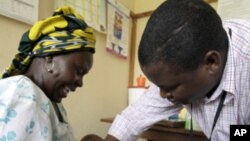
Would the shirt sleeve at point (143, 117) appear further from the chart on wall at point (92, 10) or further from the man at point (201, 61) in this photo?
the chart on wall at point (92, 10)

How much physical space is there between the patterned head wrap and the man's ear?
310 mm

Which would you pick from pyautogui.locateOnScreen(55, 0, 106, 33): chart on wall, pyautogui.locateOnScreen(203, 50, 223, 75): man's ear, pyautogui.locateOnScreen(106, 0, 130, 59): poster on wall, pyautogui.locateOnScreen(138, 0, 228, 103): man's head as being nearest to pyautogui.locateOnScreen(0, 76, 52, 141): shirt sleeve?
pyautogui.locateOnScreen(138, 0, 228, 103): man's head

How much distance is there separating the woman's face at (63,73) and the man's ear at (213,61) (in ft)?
1.03

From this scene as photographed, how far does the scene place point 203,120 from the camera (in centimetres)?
78

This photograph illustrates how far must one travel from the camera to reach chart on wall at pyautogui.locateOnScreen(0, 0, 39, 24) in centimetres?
89

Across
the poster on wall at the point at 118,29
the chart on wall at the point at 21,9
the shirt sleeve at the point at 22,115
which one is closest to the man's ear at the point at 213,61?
the shirt sleeve at the point at 22,115

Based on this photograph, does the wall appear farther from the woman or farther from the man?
the man

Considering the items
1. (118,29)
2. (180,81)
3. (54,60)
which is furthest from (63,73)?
(118,29)

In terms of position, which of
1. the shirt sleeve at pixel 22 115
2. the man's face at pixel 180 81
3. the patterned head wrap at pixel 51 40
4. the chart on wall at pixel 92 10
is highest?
the chart on wall at pixel 92 10

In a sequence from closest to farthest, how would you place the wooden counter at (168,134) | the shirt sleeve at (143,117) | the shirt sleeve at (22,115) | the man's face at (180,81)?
the shirt sleeve at (22,115), the man's face at (180,81), the shirt sleeve at (143,117), the wooden counter at (168,134)

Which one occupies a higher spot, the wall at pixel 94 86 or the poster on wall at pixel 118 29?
the poster on wall at pixel 118 29

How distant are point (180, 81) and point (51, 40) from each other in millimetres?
339

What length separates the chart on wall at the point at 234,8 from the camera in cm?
131

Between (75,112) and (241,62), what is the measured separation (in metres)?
0.84
